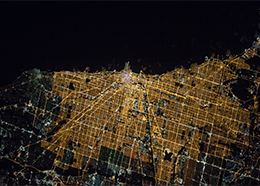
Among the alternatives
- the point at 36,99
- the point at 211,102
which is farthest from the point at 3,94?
the point at 211,102

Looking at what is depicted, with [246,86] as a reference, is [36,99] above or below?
below

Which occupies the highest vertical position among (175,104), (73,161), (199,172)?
(175,104)

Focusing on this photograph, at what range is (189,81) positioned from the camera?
1228 millimetres

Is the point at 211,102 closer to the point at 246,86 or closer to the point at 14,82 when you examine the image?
the point at 246,86

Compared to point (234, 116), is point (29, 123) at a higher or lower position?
lower

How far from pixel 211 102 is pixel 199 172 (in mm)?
545

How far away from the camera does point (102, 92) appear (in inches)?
48.6

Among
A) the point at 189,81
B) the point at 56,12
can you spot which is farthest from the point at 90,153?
the point at 56,12

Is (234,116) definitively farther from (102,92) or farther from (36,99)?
(36,99)

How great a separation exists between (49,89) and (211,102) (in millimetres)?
1287

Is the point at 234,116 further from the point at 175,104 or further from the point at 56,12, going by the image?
the point at 56,12

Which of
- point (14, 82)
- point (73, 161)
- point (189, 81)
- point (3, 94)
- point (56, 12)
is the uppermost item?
point (56, 12)

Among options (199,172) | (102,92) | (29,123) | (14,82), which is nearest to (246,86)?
(199,172)

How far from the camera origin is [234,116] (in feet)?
3.98
